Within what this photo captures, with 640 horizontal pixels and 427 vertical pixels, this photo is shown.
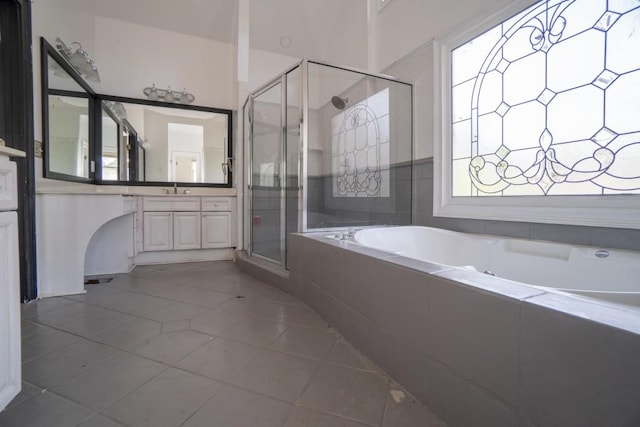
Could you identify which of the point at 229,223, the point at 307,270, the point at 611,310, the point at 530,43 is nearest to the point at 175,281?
the point at 229,223

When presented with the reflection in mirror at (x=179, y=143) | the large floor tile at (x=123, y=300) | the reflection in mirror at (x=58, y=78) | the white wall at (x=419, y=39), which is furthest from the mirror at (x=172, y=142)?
the white wall at (x=419, y=39)

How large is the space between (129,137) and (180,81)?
91 centimetres

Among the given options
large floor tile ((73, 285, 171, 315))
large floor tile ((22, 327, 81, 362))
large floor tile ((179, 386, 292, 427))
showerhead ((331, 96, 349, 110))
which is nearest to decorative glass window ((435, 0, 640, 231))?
showerhead ((331, 96, 349, 110))

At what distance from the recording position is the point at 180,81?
3.53 metres

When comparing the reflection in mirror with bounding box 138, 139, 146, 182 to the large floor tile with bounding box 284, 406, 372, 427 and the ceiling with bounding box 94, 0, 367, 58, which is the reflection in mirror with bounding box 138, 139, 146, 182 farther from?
the large floor tile with bounding box 284, 406, 372, 427

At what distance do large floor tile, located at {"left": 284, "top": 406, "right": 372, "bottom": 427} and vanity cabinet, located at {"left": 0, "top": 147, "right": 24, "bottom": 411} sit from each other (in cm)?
91

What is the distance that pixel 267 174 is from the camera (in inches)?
115

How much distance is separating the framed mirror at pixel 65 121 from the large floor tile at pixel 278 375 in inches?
93.2

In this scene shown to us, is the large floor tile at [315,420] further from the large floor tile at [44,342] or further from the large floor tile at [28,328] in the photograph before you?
the large floor tile at [28,328]

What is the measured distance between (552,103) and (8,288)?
2.55 metres

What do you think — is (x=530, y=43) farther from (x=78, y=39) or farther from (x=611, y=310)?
(x=78, y=39)

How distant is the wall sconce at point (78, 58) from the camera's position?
2.46 metres

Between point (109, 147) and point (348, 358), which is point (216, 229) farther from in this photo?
point (348, 358)

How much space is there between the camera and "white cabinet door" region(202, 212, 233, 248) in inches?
130
